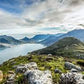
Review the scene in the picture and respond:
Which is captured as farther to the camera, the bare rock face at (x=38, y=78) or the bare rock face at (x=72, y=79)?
the bare rock face at (x=38, y=78)

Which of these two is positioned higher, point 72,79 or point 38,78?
point 38,78

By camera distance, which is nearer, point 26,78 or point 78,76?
point 78,76

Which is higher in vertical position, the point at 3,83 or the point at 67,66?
the point at 67,66

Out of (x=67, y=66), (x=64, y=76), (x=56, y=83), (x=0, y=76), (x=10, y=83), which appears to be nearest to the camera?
(x=64, y=76)

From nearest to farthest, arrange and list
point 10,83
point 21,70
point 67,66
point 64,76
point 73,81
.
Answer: point 73,81, point 64,76, point 10,83, point 21,70, point 67,66

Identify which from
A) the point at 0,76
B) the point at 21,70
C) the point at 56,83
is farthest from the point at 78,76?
the point at 21,70

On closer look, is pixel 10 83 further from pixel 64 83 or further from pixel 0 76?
pixel 64 83

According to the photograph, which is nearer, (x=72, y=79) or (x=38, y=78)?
(x=72, y=79)

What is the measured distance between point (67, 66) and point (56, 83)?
50.6m

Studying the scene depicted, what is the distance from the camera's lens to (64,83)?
23500 mm

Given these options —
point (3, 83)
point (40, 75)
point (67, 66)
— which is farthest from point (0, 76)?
point (67, 66)

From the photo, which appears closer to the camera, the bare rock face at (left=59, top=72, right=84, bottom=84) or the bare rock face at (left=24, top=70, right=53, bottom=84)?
the bare rock face at (left=59, top=72, right=84, bottom=84)

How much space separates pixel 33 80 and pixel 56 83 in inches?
192

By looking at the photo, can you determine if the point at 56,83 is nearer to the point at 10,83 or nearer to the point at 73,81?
the point at 73,81
